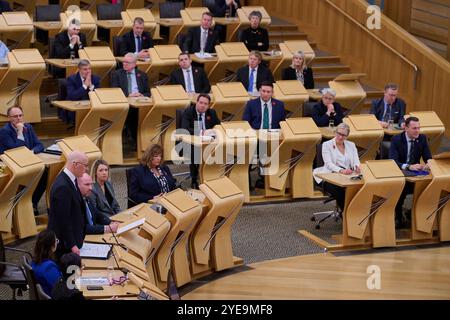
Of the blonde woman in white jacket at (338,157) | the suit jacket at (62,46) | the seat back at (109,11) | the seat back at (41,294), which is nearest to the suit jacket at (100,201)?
the seat back at (41,294)

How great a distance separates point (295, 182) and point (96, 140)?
203 centimetres

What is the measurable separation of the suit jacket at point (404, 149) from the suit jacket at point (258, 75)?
83.3 inches

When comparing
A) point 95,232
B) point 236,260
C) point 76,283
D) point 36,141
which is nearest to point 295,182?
point 236,260

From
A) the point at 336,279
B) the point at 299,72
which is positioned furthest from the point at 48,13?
the point at 336,279

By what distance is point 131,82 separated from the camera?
11227 millimetres

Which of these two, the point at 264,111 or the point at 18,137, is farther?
the point at 264,111

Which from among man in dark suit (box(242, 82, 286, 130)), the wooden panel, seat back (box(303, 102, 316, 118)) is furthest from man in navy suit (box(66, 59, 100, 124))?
the wooden panel

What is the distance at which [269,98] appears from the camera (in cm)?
1062

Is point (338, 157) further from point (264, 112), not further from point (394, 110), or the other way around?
point (394, 110)

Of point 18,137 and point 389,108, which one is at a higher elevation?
point 18,137

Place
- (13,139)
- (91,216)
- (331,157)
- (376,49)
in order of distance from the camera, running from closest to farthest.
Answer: (91,216) < (13,139) < (331,157) < (376,49)

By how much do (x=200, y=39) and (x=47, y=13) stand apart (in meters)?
1.87

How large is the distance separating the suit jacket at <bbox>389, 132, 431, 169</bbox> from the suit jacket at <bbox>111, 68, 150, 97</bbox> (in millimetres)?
2800

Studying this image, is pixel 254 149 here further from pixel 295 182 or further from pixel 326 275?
pixel 326 275
